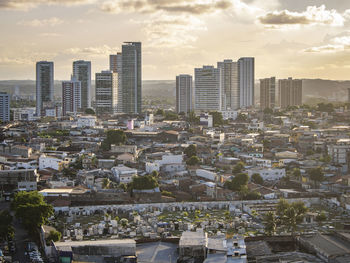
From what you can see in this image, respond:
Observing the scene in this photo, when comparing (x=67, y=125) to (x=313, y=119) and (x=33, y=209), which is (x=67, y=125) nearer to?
(x=313, y=119)

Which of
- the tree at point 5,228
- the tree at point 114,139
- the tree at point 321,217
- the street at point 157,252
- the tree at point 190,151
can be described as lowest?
the street at point 157,252

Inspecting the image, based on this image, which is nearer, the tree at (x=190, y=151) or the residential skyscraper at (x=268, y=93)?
the tree at (x=190, y=151)

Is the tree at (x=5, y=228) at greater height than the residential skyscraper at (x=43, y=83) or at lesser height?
lesser

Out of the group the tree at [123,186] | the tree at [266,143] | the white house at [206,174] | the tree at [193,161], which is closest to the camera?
the tree at [123,186]

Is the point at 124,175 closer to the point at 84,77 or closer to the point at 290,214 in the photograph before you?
the point at 290,214

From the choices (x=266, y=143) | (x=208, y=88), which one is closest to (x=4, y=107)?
(x=208, y=88)

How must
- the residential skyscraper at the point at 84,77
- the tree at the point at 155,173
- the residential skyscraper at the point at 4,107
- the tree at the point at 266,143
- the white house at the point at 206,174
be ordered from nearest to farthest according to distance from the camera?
the white house at the point at 206,174 < the tree at the point at 155,173 < the tree at the point at 266,143 < the residential skyscraper at the point at 4,107 < the residential skyscraper at the point at 84,77

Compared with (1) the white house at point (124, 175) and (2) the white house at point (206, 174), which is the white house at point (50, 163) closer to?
(1) the white house at point (124, 175)

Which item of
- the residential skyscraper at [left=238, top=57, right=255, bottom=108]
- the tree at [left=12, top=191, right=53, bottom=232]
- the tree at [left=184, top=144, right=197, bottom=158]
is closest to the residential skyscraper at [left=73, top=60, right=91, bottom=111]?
the residential skyscraper at [left=238, top=57, right=255, bottom=108]

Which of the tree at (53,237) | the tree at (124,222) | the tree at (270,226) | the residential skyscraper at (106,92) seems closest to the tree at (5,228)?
the tree at (53,237)

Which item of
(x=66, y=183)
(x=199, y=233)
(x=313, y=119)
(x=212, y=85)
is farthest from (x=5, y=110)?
(x=199, y=233)
